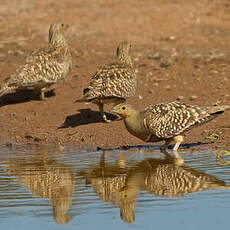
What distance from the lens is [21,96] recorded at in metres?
13.8

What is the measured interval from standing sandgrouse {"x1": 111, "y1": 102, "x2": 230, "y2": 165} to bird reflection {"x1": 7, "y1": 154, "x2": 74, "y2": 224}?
4.28 ft

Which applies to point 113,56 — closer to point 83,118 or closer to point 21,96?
point 21,96

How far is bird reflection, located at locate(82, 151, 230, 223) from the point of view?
7.27 metres

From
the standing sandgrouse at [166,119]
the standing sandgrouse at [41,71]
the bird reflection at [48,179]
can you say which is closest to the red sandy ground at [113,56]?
the standing sandgrouse at [41,71]

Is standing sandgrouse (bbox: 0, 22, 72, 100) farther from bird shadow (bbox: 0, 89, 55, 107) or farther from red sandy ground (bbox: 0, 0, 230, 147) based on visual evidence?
red sandy ground (bbox: 0, 0, 230, 147)

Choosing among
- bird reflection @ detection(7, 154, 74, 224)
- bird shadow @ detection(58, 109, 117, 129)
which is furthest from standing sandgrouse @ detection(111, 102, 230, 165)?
bird shadow @ detection(58, 109, 117, 129)

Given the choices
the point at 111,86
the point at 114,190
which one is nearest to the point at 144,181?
the point at 114,190

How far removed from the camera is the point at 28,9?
20.4 metres

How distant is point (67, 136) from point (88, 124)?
2.24ft

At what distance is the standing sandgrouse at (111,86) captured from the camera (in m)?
11.1

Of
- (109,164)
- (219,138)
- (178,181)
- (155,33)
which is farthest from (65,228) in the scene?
(155,33)

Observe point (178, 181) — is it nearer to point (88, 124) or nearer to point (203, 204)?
point (203, 204)

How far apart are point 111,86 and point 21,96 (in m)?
3.15

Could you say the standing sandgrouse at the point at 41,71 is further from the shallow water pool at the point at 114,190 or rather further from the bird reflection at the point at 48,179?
the bird reflection at the point at 48,179
